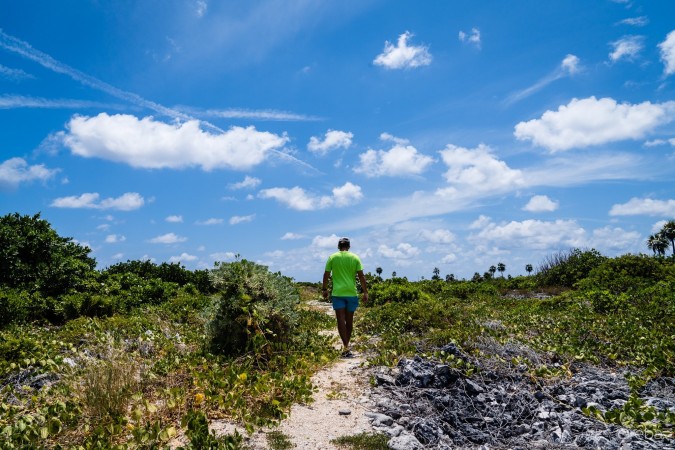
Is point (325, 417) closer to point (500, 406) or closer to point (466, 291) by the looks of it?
point (500, 406)

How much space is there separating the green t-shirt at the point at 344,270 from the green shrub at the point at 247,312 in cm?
96

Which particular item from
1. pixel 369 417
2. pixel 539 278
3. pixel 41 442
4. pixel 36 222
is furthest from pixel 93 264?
pixel 539 278

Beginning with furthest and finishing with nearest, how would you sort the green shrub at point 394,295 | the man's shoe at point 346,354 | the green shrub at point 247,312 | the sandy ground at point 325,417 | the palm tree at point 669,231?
the palm tree at point 669,231 < the green shrub at point 394,295 < the man's shoe at point 346,354 < the green shrub at point 247,312 < the sandy ground at point 325,417

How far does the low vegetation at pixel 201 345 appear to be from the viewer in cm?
475

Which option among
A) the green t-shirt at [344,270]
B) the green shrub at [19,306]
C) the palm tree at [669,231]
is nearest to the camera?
the green t-shirt at [344,270]

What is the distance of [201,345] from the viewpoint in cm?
799

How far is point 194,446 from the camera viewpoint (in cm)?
405

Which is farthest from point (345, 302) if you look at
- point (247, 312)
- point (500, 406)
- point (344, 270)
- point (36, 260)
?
point (36, 260)

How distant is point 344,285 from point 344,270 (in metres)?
0.28

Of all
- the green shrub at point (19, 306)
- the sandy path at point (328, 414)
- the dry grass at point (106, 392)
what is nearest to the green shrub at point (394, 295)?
the sandy path at point (328, 414)

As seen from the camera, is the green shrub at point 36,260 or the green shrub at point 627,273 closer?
the green shrub at point 36,260

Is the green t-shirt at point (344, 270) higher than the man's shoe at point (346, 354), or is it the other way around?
the green t-shirt at point (344, 270)

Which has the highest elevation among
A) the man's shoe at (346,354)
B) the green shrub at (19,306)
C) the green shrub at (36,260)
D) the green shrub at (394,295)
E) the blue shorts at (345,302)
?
the green shrub at (36,260)

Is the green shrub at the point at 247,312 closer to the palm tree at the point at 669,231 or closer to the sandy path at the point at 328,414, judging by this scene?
the sandy path at the point at 328,414
